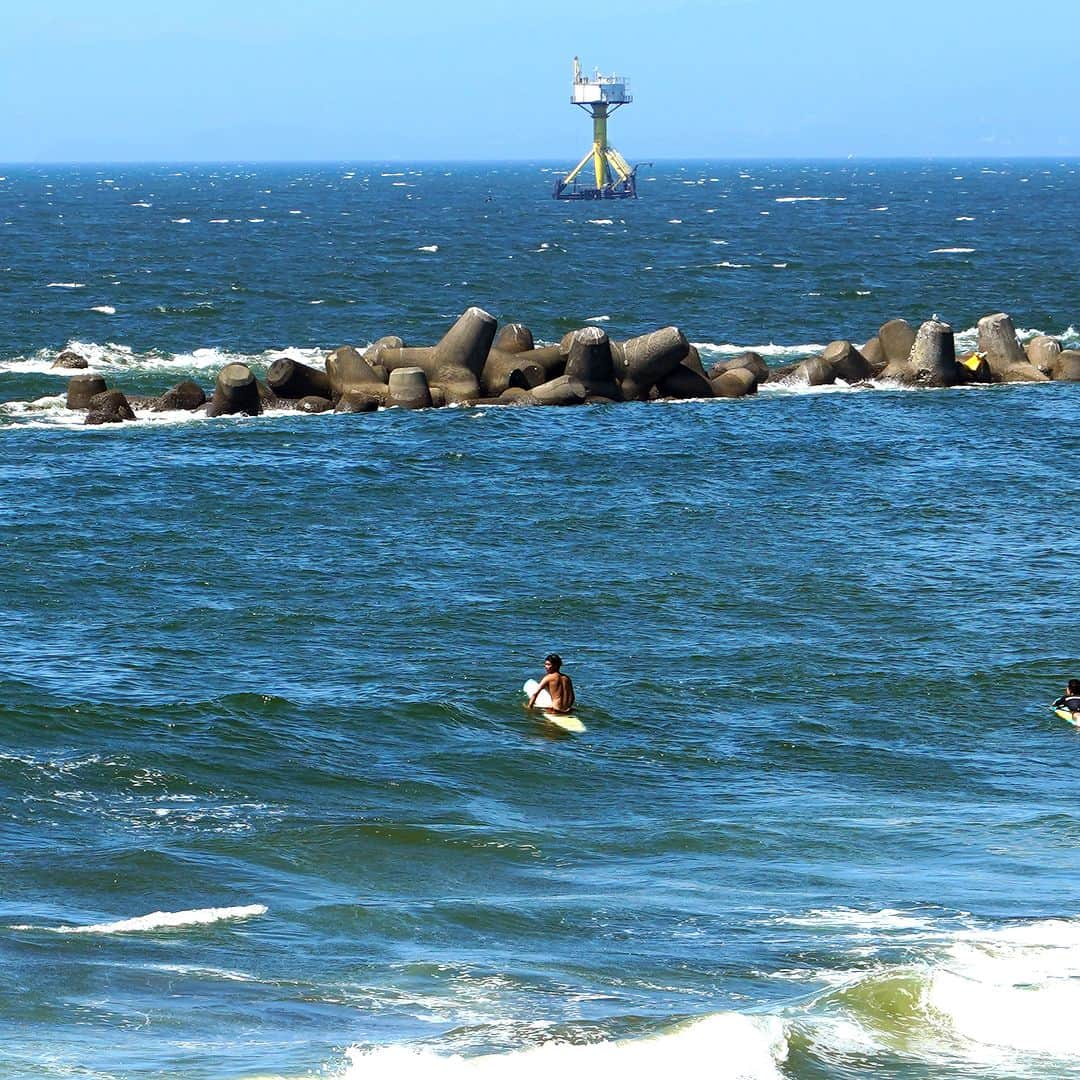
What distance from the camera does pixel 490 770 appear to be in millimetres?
22094

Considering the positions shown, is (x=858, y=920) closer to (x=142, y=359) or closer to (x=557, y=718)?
(x=557, y=718)

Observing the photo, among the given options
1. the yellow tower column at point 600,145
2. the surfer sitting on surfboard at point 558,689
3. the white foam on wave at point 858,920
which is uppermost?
the yellow tower column at point 600,145

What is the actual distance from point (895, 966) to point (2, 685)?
1315 centimetres

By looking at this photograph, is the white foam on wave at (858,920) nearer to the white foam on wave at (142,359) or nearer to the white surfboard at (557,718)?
the white surfboard at (557,718)

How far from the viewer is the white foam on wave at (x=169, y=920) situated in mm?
16469

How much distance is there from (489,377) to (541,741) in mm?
24215

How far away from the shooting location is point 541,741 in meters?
22.9

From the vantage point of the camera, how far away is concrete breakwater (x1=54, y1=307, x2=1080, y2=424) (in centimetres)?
4469

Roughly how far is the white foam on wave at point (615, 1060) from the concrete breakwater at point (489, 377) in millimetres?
31656

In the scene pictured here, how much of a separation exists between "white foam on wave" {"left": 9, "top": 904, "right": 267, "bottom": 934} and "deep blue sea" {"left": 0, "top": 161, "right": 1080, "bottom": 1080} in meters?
0.05

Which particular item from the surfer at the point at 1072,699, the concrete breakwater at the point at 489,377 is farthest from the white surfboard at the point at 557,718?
the concrete breakwater at the point at 489,377

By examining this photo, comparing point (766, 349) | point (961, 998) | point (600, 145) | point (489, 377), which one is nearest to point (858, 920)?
point (961, 998)

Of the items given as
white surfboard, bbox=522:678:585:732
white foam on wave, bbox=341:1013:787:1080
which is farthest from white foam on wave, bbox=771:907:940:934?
white surfboard, bbox=522:678:585:732

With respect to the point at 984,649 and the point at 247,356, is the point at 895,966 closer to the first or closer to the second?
the point at 984,649
